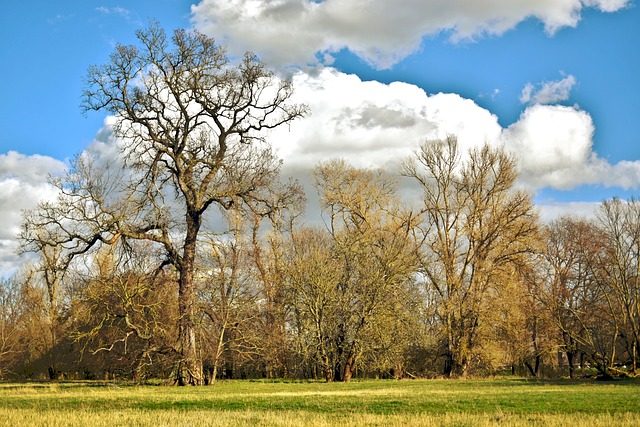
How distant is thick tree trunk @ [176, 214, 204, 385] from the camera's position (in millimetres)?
Result: 32875

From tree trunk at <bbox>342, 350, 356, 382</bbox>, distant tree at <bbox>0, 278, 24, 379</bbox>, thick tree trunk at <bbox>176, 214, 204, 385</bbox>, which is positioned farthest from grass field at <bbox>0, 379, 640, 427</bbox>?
distant tree at <bbox>0, 278, 24, 379</bbox>

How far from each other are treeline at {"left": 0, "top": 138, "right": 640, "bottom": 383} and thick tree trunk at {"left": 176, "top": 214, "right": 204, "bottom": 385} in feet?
2.02

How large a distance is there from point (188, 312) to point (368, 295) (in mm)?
11073

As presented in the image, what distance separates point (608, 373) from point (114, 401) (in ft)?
98.4

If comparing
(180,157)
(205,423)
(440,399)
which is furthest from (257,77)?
(205,423)

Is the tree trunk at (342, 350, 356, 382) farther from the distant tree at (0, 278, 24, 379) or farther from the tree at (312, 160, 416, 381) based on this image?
the distant tree at (0, 278, 24, 379)

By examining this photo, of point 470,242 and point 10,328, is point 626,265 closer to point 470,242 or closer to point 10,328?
point 470,242

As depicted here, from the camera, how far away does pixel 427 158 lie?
157 feet

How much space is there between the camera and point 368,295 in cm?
3853

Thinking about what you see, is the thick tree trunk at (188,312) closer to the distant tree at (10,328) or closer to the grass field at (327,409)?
the grass field at (327,409)

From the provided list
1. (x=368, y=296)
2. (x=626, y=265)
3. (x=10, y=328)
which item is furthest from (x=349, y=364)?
(x=10, y=328)

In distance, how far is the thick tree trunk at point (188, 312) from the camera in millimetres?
32875

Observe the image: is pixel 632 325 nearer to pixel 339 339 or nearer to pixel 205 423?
pixel 339 339

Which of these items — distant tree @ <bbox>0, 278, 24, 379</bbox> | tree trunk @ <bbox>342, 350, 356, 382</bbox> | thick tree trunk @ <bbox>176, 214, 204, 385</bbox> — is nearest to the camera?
thick tree trunk @ <bbox>176, 214, 204, 385</bbox>
